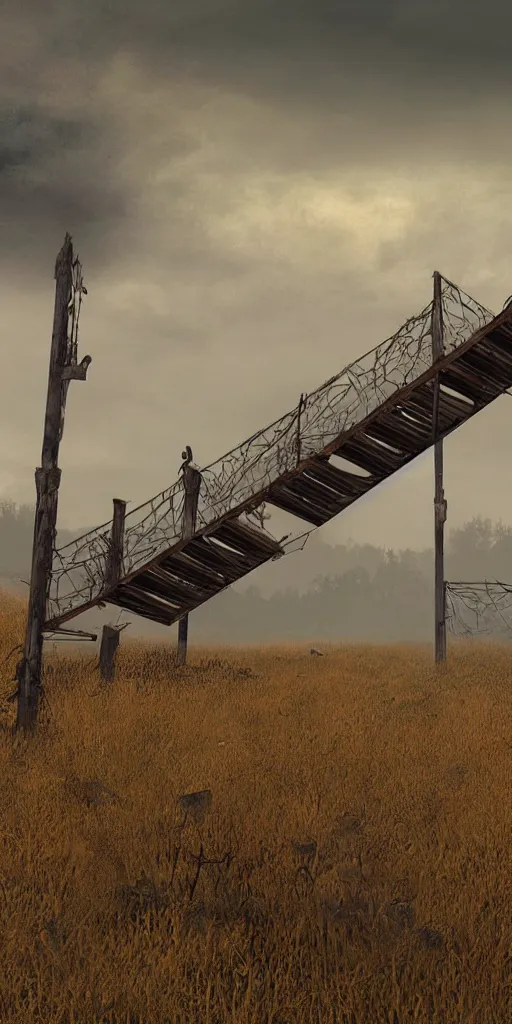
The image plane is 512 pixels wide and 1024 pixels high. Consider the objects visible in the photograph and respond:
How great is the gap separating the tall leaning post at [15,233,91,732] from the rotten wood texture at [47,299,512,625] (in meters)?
0.47

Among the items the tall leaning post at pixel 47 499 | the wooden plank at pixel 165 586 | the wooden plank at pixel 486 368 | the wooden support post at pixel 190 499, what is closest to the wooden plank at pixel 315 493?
the wooden support post at pixel 190 499

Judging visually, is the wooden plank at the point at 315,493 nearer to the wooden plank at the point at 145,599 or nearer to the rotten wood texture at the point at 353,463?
the rotten wood texture at the point at 353,463

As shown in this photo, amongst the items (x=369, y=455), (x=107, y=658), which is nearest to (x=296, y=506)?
(x=369, y=455)

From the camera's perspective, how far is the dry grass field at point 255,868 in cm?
360

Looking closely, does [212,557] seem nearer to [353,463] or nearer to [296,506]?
[296,506]

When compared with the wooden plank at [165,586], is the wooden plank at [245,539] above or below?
above

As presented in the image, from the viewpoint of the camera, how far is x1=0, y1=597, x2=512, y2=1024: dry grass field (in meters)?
3.60

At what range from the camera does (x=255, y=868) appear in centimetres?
507

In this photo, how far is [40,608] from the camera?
33.1 ft

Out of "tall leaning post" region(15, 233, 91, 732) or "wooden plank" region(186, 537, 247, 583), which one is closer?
"tall leaning post" region(15, 233, 91, 732)

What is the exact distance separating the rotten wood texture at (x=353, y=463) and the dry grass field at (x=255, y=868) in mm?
2072

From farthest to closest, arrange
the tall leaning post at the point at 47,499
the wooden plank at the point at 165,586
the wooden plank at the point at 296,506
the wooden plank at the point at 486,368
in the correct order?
the wooden plank at the point at 165,586 → the wooden plank at the point at 296,506 → the wooden plank at the point at 486,368 → the tall leaning post at the point at 47,499

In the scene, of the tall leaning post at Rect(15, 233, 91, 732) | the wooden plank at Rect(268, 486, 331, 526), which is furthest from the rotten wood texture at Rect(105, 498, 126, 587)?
the wooden plank at Rect(268, 486, 331, 526)

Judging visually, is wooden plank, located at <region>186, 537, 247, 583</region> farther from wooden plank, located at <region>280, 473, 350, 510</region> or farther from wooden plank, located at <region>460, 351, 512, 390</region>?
wooden plank, located at <region>460, 351, 512, 390</region>
